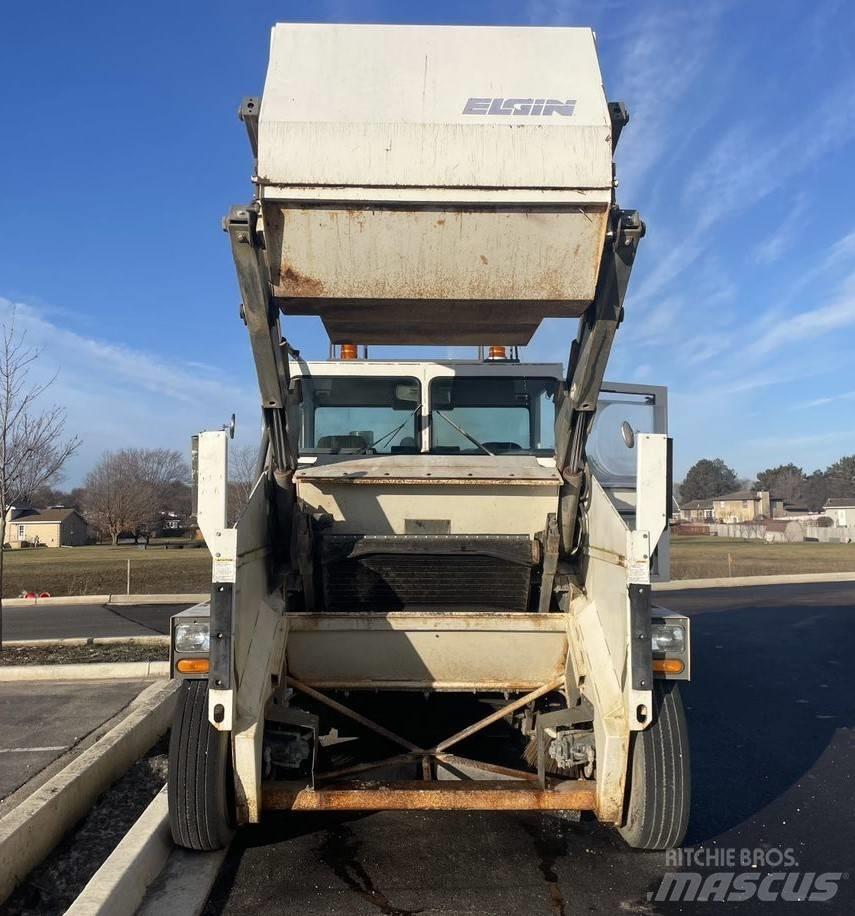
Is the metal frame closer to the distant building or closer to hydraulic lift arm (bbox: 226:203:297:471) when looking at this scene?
hydraulic lift arm (bbox: 226:203:297:471)

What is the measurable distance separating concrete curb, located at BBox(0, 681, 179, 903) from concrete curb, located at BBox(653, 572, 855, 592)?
15720 mm

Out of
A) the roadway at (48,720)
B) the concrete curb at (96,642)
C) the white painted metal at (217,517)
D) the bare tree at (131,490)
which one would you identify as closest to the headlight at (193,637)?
the white painted metal at (217,517)

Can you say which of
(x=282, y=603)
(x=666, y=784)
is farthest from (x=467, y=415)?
(x=666, y=784)

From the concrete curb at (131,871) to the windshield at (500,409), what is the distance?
3157mm

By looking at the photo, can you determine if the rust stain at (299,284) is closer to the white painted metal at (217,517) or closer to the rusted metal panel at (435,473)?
the white painted metal at (217,517)

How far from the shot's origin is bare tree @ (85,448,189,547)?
65188mm

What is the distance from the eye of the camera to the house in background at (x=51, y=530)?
76562 mm

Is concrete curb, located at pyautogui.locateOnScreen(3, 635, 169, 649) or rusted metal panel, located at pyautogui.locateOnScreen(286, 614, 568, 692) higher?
rusted metal panel, located at pyautogui.locateOnScreen(286, 614, 568, 692)

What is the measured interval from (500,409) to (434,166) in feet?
7.93

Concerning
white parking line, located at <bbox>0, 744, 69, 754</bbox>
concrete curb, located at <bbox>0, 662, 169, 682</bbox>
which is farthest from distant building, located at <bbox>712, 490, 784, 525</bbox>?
white parking line, located at <bbox>0, 744, 69, 754</bbox>

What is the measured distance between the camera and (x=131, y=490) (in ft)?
218

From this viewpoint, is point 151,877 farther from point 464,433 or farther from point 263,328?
point 464,433

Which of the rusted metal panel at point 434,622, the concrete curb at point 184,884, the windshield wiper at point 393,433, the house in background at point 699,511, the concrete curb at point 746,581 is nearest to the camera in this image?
the concrete curb at point 184,884

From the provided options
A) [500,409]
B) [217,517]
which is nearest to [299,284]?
[217,517]
